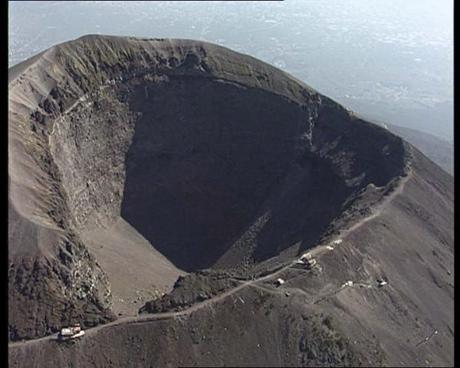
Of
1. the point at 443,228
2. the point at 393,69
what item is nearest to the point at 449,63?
the point at 393,69

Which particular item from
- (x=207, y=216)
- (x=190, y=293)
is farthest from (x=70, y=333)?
(x=207, y=216)

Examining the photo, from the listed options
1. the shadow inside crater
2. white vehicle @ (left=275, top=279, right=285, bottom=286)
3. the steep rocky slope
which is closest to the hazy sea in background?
the shadow inside crater

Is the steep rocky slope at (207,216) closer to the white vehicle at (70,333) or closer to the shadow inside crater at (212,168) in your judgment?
the shadow inside crater at (212,168)

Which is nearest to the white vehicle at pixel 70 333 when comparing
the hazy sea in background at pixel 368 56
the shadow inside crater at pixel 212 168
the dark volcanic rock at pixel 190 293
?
the dark volcanic rock at pixel 190 293

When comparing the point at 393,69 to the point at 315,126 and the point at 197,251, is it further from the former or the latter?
the point at 197,251

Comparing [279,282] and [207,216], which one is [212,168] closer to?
[207,216]
